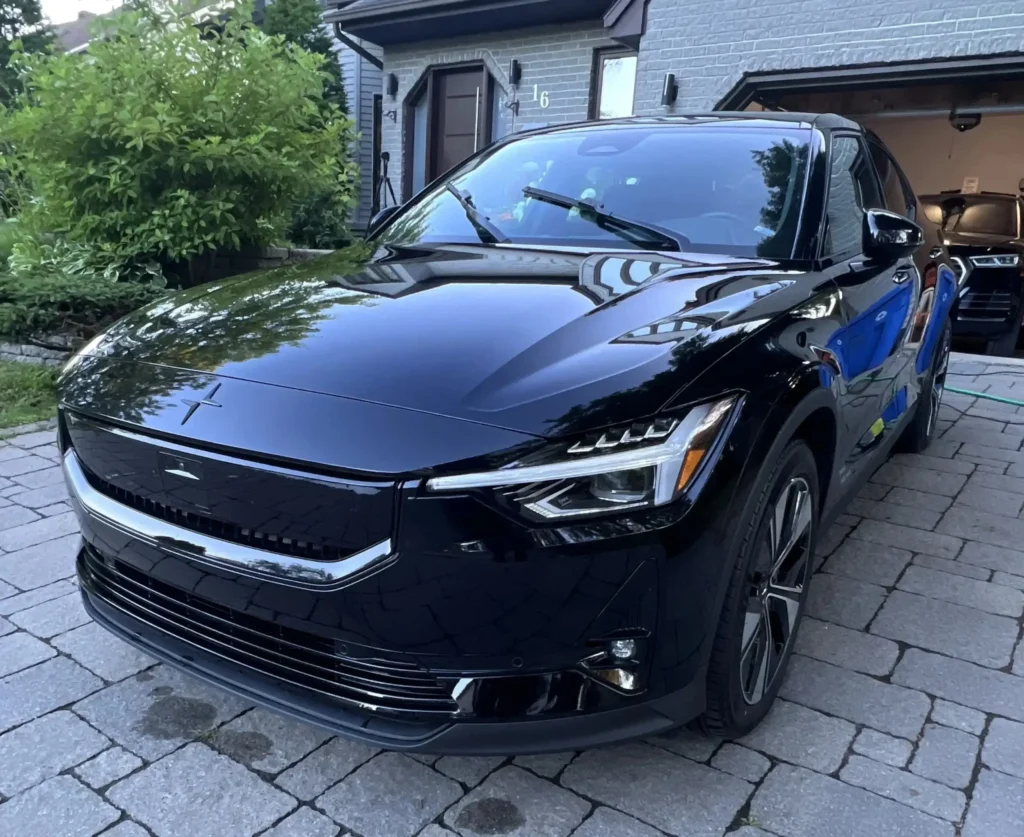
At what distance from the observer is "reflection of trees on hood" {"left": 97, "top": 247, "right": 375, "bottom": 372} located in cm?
210

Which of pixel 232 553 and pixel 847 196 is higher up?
pixel 847 196

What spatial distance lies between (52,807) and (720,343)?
6.02 feet

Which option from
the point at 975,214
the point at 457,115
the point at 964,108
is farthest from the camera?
the point at 457,115

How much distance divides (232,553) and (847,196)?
244 cm

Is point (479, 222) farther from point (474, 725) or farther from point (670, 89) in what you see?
point (670, 89)

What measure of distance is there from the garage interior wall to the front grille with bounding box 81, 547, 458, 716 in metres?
15.7

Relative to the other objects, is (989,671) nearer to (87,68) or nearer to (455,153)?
(87,68)

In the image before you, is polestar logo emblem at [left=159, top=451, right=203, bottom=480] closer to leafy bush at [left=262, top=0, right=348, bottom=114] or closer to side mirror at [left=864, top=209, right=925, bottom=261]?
side mirror at [left=864, top=209, right=925, bottom=261]

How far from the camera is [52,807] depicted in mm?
2010

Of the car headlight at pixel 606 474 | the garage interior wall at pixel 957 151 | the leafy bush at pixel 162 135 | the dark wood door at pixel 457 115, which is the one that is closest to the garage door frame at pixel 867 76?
the dark wood door at pixel 457 115

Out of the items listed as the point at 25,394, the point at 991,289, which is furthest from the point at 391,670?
the point at 991,289

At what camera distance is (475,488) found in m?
1.66

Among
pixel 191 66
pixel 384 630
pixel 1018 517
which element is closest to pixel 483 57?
pixel 191 66

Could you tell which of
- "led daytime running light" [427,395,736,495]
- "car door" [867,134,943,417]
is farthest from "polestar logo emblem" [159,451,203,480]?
"car door" [867,134,943,417]
